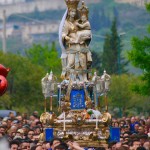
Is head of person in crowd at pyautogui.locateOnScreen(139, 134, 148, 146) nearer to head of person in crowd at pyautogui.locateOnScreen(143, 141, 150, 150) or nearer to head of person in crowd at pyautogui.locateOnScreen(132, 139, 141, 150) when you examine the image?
head of person in crowd at pyautogui.locateOnScreen(132, 139, 141, 150)

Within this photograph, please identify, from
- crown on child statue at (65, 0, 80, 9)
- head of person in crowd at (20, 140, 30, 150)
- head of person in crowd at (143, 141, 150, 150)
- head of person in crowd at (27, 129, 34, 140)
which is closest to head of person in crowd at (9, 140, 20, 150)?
head of person in crowd at (20, 140, 30, 150)

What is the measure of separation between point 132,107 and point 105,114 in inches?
1873

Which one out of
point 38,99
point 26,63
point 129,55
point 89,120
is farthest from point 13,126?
point 26,63

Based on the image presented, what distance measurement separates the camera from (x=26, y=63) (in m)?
71.1

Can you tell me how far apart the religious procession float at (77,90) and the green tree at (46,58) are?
4814cm

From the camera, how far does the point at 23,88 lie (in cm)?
Result: 6581

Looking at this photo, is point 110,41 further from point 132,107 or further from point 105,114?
point 105,114

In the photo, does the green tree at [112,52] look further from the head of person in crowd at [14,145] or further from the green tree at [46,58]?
the head of person in crowd at [14,145]

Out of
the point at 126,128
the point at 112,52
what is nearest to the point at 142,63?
the point at 126,128

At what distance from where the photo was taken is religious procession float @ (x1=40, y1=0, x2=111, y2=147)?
30016mm

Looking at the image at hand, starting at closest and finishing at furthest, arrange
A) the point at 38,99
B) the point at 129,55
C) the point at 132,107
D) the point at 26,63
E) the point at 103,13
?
the point at 129,55, the point at 38,99, the point at 26,63, the point at 132,107, the point at 103,13

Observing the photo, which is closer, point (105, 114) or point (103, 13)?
point (105, 114)

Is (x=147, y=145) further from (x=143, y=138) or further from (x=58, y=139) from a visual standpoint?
(x=58, y=139)

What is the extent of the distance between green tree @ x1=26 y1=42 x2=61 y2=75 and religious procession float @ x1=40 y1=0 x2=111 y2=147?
48.1 meters
